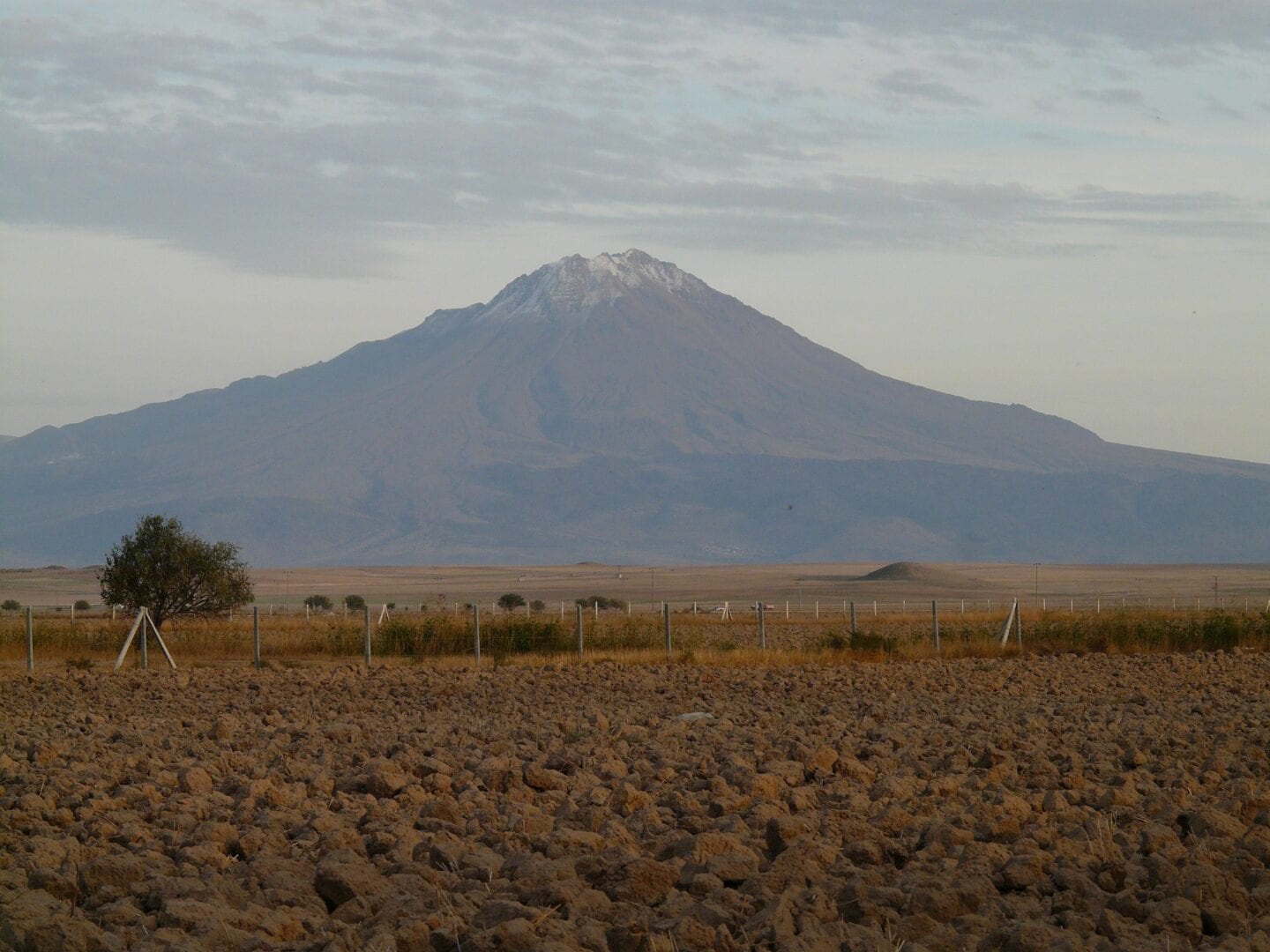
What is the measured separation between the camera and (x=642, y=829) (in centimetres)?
1031

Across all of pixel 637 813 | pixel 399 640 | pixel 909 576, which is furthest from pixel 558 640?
pixel 909 576

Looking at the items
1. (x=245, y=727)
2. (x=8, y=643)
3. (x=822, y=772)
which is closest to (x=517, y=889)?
(x=822, y=772)

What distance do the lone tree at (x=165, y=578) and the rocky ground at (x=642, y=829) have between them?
21.4 m

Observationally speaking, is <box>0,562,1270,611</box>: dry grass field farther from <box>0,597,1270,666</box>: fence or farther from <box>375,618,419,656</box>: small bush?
<box>375,618,419,656</box>: small bush

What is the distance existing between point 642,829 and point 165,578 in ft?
104

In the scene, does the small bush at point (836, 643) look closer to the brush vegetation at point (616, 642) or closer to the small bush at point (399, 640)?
the brush vegetation at point (616, 642)

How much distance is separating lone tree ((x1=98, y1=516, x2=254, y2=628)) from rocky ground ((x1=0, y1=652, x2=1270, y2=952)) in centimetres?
2137

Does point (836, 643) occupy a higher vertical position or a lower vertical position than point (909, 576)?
lower

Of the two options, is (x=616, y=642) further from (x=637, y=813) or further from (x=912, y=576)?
(x=912, y=576)

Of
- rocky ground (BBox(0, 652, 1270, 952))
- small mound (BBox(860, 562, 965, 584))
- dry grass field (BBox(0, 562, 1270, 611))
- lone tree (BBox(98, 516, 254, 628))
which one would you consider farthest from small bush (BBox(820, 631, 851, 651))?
small mound (BBox(860, 562, 965, 584))

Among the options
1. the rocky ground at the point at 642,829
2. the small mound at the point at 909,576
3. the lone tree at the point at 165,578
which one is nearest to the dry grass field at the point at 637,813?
the rocky ground at the point at 642,829

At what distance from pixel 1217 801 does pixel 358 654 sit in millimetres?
23509

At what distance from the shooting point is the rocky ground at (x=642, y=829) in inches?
313

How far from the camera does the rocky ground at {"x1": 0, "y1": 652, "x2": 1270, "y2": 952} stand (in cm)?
795
